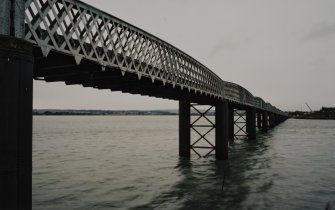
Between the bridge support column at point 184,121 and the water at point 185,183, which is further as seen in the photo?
the bridge support column at point 184,121

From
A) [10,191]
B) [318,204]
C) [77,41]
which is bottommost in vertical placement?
[318,204]

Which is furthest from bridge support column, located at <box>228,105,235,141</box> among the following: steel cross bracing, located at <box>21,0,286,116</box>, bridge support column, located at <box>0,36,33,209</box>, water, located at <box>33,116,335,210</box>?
bridge support column, located at <box>0,36,33,209</box>

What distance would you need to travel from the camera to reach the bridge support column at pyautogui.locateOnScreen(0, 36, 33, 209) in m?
A: 8.72

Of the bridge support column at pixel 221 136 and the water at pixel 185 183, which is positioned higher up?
the bridge support column at pixel 221 136

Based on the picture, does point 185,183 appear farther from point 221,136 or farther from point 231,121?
point 231,121

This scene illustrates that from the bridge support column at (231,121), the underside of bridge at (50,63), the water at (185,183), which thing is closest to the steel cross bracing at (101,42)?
the underside of bridge at (50,63)

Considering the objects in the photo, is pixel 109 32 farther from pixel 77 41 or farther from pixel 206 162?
pixel 206 162

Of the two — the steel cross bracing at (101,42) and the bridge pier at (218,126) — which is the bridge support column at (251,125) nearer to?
the bridge pier at (218,126)

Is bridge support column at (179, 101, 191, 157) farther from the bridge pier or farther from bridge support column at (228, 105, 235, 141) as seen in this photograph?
bridge support column at (228, 105, 235, 141)

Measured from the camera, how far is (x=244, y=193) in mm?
20500

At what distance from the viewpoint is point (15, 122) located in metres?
8.96

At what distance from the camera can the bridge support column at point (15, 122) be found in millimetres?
8719

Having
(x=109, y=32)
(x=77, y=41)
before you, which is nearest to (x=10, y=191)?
(x=77, y=41)

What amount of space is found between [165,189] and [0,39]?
15313mm
